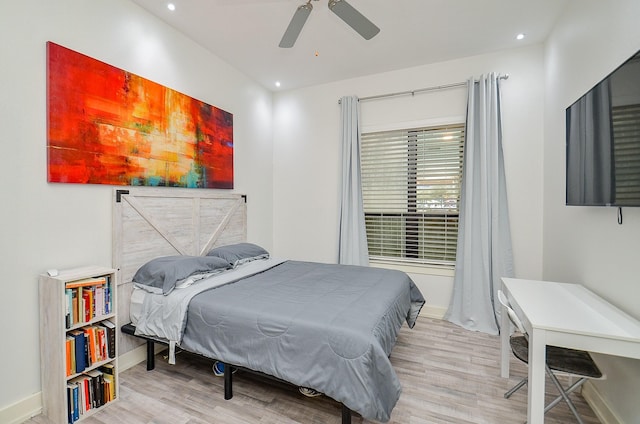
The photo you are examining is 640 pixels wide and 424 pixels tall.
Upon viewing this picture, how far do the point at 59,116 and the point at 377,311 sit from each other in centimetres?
264

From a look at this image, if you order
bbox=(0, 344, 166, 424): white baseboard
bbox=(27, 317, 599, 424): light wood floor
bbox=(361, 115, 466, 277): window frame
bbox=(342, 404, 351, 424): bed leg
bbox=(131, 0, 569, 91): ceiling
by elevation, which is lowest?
bbox=(27, 317, 599, 424): light wood floor

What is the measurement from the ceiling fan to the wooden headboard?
1.87 m

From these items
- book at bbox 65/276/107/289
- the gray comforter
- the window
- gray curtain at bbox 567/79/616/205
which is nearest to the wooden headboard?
book at bbox 65/276/107/289

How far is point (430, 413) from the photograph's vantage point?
1.95 m

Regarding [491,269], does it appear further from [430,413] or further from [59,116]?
[59,116]

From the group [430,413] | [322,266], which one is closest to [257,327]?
[430,413]

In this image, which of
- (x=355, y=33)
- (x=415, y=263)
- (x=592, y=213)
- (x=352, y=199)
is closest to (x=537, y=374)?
(x=592, y=213)

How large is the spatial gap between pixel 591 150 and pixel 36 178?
3704 millimetres

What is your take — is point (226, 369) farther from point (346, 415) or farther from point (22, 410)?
point (22, 410)

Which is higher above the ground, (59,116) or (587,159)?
(59,116)

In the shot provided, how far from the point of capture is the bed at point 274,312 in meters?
1.63

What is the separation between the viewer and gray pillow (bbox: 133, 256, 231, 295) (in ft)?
7.76

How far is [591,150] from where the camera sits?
1.90m

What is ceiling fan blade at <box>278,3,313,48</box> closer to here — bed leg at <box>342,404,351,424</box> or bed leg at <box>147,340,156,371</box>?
bed leg at <box>342,404,351,424</box>
